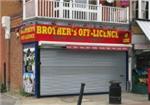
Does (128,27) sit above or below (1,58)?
above

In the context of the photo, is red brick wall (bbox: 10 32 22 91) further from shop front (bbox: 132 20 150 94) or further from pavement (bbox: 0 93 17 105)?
shop front (bbox: 132 20 150 94)

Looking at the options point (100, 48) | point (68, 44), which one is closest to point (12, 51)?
point (68, 44)

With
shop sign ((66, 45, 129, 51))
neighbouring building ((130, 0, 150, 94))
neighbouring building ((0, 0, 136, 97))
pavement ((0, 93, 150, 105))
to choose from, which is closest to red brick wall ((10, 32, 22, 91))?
neighbouring building ((0, 0, 136, 97))

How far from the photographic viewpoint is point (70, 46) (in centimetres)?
1820

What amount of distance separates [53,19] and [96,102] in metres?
4.39

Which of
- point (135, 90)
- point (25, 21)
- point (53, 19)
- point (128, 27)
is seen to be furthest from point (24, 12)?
point (135, 90)

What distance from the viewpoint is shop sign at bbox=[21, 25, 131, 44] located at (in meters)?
17.9

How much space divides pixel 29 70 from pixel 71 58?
202 centimetres

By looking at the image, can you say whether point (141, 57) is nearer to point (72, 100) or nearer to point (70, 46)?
point (70, 46)

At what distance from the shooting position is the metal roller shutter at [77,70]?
18.1 meters

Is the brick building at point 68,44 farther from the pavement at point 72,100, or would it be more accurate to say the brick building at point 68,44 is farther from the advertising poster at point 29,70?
the pavement at point 72,100

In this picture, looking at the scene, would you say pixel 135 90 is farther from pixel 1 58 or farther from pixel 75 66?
pixel 1 58

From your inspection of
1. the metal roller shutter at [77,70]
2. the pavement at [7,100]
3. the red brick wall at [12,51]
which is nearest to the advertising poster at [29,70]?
the metal roller shutter at [77,70]

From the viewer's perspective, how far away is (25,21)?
62.4 ft
